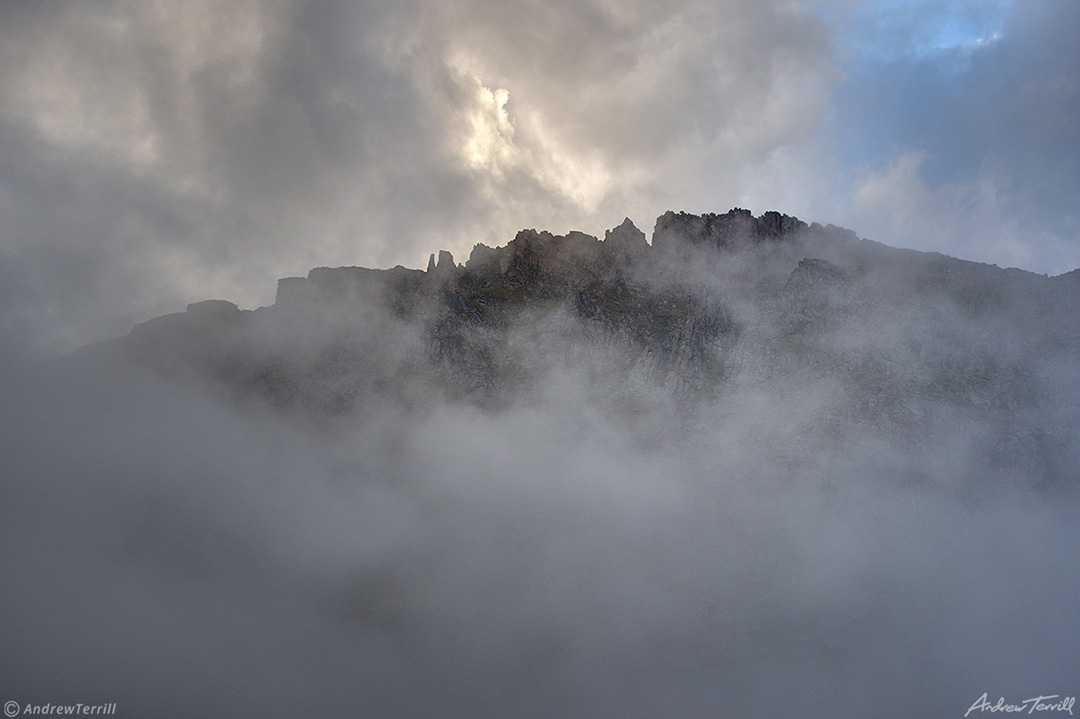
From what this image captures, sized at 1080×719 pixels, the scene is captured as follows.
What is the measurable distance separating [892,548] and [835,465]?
113ft

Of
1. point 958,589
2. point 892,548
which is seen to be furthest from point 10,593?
point 958,589

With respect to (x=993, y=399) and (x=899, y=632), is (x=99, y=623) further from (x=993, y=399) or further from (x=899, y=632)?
(x=993, y=399)

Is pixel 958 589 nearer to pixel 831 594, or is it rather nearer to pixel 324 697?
pixel 831 594

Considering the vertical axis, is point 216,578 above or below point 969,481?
above

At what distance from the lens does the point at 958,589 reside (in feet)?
584

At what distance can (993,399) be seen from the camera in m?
177

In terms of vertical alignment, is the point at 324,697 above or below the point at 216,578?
below

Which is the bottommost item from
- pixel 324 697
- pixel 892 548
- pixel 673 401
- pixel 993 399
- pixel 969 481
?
pixel 324 697

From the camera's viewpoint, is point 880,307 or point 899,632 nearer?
point 899,632

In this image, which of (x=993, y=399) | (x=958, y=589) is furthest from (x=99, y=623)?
(x=993, y=399)

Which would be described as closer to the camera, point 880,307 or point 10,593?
point 10,593

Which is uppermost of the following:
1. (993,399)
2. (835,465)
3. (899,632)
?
(993,399)

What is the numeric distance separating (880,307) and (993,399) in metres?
46.8

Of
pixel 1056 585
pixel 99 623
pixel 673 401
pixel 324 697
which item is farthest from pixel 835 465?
pixel 99 623
